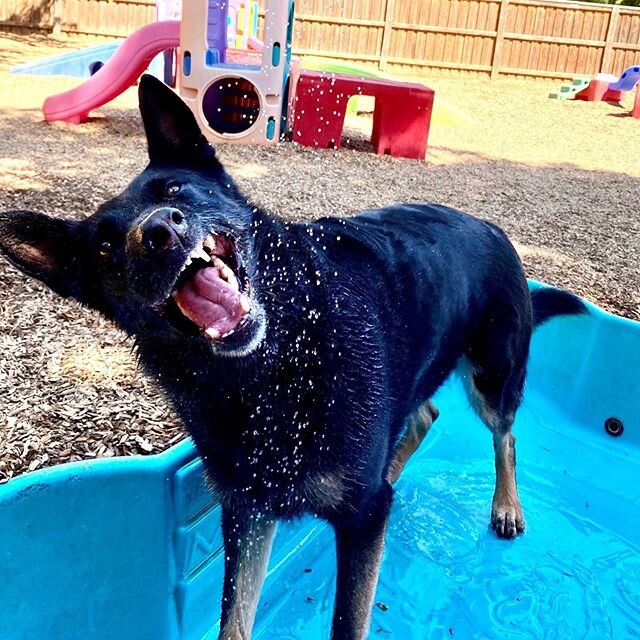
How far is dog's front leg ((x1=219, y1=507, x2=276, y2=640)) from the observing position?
7.48 ft

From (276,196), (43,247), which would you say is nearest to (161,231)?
(43,247)

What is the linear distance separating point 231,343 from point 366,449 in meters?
0.55

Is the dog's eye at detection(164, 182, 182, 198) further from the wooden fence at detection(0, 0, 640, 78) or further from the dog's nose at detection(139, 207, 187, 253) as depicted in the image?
the wooden fence at detection(0, 0, 640, 78)

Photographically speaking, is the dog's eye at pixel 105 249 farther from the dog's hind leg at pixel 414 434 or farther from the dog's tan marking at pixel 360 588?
the dog's hind leg at pixel 414 434

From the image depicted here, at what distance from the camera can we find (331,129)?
8.55 meters

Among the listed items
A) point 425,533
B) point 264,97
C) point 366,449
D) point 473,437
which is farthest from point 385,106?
point 366,449

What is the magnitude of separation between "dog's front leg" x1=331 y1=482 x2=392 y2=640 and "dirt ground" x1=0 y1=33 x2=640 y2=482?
1.13m

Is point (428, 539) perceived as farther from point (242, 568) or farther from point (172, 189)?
point (172, 189)

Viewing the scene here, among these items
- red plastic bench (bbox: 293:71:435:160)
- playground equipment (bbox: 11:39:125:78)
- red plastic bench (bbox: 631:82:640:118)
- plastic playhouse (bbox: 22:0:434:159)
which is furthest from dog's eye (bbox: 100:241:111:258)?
red plastic bench (bbox: 631:82:640:118)

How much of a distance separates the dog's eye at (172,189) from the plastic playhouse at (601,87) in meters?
15.3

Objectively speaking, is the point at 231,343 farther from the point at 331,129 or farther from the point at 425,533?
the point at 331,129

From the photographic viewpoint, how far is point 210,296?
1896 millimetres

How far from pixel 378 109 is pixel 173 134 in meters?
7.10

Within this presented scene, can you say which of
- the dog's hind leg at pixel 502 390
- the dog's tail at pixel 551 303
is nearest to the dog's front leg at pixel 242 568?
the dog's hind leg at pixel 502 390
